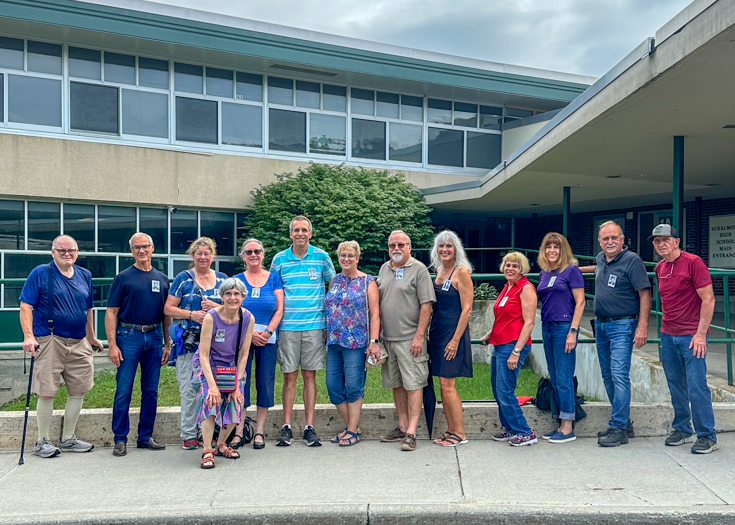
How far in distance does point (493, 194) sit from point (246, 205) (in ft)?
19.8

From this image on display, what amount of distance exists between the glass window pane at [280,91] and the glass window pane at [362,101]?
1800mm

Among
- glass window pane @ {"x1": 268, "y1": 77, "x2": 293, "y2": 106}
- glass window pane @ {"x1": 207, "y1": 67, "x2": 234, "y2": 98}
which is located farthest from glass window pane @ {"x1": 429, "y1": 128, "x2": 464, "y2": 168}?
glass window pane @ {"x1": 207, "y1": 67, "x2": 234, "y2": 98}

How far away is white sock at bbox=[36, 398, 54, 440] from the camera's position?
5.22 metres

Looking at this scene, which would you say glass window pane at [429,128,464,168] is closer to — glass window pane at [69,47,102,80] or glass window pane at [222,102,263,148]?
glass window pane at [222,102,263,148]

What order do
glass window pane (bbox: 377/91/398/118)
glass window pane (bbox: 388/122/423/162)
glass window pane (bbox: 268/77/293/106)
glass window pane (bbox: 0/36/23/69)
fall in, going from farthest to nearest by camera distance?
glass window pane (bbox: 388/122/423/162), glass window pane (bbox: 377/91/398/118), glass window pane (bbox: 268/77/293/106), glass window pane (bbox: 0/36/23/69)

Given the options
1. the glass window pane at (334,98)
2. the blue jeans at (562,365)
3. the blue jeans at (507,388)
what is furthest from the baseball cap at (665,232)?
the glass window pane at (334,98)

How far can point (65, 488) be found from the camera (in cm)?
454

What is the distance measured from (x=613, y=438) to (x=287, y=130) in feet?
41.8

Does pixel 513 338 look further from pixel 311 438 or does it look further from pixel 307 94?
pixel 307 94

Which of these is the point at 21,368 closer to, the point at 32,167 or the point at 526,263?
the point at 32,167

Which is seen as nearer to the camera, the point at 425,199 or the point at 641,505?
the point at 641,505

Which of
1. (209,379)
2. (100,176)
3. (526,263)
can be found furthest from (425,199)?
(209,379)

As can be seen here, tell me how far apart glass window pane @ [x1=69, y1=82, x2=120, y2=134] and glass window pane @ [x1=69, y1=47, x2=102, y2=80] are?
9.1 inches

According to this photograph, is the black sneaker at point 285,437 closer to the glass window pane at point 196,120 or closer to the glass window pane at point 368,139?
the glass window pane at point 196,120
